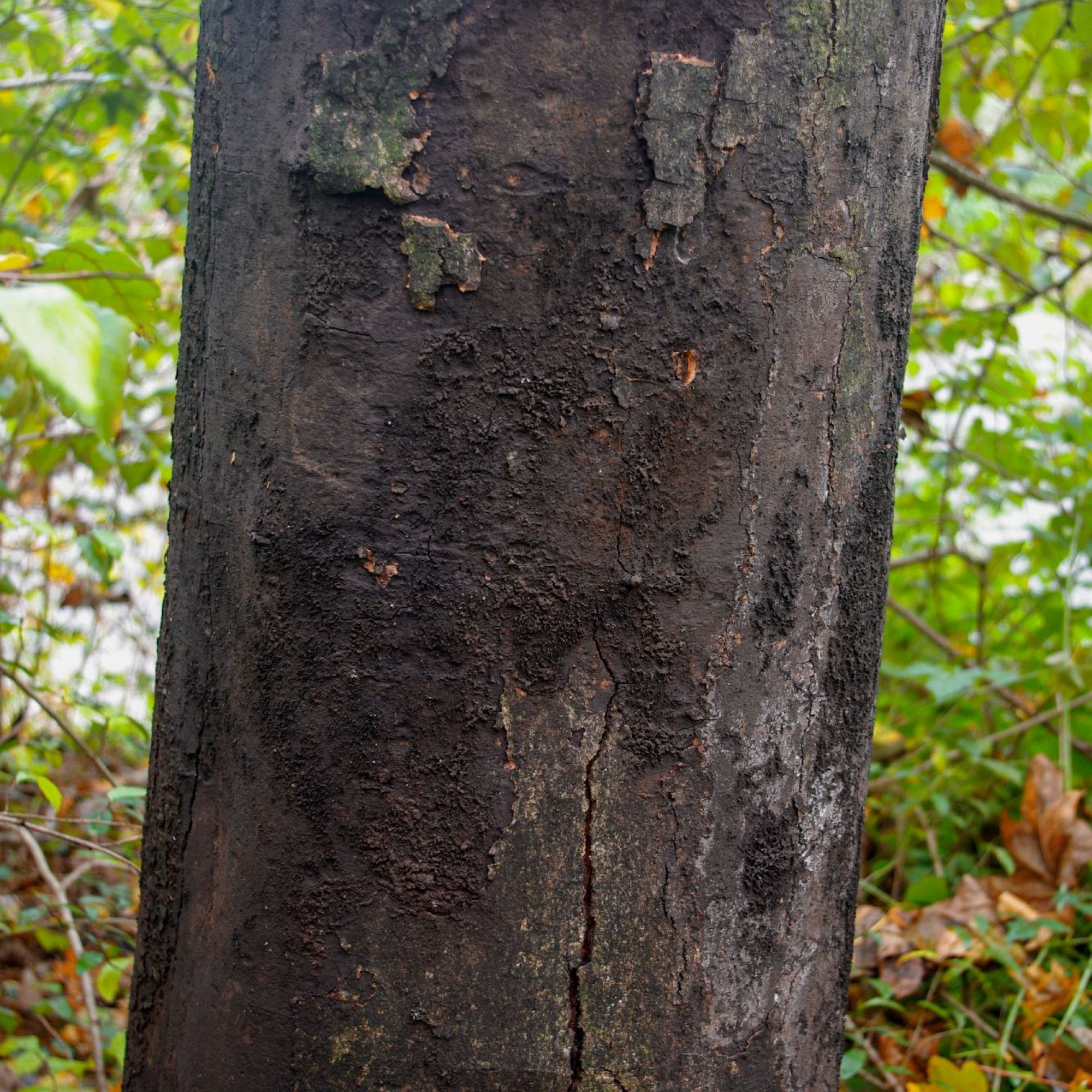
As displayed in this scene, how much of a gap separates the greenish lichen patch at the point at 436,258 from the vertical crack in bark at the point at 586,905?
27 centimetres

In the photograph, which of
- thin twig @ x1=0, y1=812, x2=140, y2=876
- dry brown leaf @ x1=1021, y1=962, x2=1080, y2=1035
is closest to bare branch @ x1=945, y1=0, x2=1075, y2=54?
dry brown leaf @ x1=1021, y1=962, x2=1080, y2=1035

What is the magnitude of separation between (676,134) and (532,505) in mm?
282

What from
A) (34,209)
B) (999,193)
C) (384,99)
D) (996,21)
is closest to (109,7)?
(34,209)

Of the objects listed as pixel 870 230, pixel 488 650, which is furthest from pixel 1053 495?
pixel 488 650

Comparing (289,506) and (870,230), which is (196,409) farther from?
(870,230)

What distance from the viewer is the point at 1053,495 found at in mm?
2545

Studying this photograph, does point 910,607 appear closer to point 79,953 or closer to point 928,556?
point 928,556

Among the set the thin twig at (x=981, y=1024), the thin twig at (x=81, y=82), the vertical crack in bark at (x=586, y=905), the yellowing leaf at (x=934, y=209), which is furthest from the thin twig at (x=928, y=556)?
the thin twig at (x=81, y=82)

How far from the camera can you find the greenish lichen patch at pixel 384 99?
0.68m

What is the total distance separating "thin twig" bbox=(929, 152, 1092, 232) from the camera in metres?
2.44

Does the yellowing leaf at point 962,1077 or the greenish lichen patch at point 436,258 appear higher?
the greenish lichen patch at point 436,258

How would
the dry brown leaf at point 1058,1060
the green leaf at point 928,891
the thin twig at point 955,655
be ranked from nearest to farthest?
the dry brown leaf at point 1058,1060, the green leaf at point 928,891, the thin twig at point 955,655

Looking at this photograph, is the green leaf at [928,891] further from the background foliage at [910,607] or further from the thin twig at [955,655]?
the thin twig at [955,655]

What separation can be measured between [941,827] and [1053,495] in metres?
0.95
